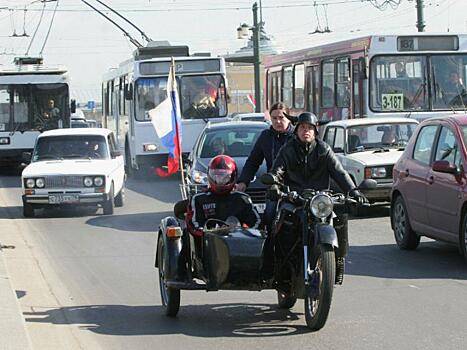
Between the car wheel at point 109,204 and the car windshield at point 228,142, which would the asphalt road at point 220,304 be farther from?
the car wheel at point 109,204

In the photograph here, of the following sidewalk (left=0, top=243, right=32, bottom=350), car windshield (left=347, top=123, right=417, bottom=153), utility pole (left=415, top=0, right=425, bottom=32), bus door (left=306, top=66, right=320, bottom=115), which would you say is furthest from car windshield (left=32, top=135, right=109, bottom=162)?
utility pole (left=415, top=0, right=425, bottom=32)

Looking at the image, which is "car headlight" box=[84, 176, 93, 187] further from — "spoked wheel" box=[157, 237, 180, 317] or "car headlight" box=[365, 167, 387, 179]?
"spoked wheel" box=[157, 237, 180, 317]

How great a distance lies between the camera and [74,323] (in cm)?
919

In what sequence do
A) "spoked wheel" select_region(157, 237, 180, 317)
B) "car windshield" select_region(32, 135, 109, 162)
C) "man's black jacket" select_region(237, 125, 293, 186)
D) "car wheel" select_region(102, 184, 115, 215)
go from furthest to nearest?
"car windshield" select_region(32, 135, 109, 162) → "car wheel" select_region(102, 184, 115, 215) → "man's black jacket" select_region(237, 125, 293, 186) → "spoked wheel" select_region(157, 237, 180, 317)

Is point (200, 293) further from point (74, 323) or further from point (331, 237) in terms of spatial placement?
point (331, 237)

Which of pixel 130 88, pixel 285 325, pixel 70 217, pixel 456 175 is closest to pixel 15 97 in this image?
pixel 130 88

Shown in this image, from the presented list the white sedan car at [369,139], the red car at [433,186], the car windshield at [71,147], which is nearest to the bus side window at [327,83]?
the white sedan car at [369,139]

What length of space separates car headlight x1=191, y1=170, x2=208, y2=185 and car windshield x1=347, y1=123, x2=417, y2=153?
336 cm

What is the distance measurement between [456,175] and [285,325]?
3920 millimetres

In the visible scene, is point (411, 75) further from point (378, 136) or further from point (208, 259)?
point (208, 259)

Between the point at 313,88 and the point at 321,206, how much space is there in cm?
1849

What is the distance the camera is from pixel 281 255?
8.71 metres

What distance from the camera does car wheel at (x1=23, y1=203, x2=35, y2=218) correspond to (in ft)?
63.7

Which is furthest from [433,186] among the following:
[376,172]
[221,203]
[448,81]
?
[448,81]
